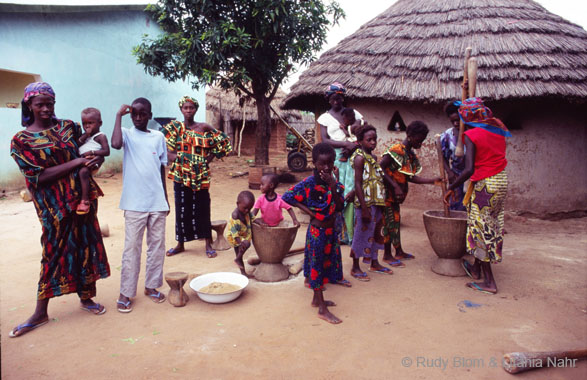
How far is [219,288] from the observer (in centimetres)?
324

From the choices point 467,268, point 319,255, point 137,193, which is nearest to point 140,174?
point 137,193

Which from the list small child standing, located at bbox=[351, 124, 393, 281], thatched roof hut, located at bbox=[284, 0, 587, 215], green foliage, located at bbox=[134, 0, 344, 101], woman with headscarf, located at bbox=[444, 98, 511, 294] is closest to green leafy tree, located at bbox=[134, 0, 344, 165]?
green foliage, located at bbox=[134, 0, 344, 101]

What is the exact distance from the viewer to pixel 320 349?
2.50 m

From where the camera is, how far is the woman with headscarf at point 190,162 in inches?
162

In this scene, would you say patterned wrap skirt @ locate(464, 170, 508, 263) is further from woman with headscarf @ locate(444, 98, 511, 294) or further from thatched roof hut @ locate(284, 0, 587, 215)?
thatched roof hut @ locate(284, 0, 587, 215)

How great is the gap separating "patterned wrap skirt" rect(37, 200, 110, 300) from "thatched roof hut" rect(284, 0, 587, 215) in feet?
15.6

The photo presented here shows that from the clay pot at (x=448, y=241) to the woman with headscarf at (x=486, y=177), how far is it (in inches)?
9.4

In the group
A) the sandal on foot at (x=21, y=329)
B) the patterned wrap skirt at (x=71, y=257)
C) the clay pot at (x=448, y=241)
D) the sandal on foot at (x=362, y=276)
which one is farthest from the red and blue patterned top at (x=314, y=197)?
the sandal on foot at (x=21, y=329)

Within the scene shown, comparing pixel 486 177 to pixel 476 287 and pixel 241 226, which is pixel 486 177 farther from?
pixel 241 226

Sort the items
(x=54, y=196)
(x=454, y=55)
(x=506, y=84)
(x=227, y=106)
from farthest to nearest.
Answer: (x=227, y=106), (x=454, y=55), (x=506, y=84), (x=54, y=196)

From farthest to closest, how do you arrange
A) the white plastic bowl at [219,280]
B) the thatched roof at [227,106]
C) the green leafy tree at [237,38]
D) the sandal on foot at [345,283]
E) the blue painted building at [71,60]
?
the thatched roof at [227,106]
the green leafy tree at [237,38]
the blue painted building at [71,60]
the sandal on foot at [345,283]
the white plastic bowl at [219,280]

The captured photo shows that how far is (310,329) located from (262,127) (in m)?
8.11

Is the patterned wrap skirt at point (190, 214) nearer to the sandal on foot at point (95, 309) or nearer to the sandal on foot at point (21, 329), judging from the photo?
the sandal on foot at point (95, 309)

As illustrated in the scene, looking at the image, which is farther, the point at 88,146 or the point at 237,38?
the point at 237,38
